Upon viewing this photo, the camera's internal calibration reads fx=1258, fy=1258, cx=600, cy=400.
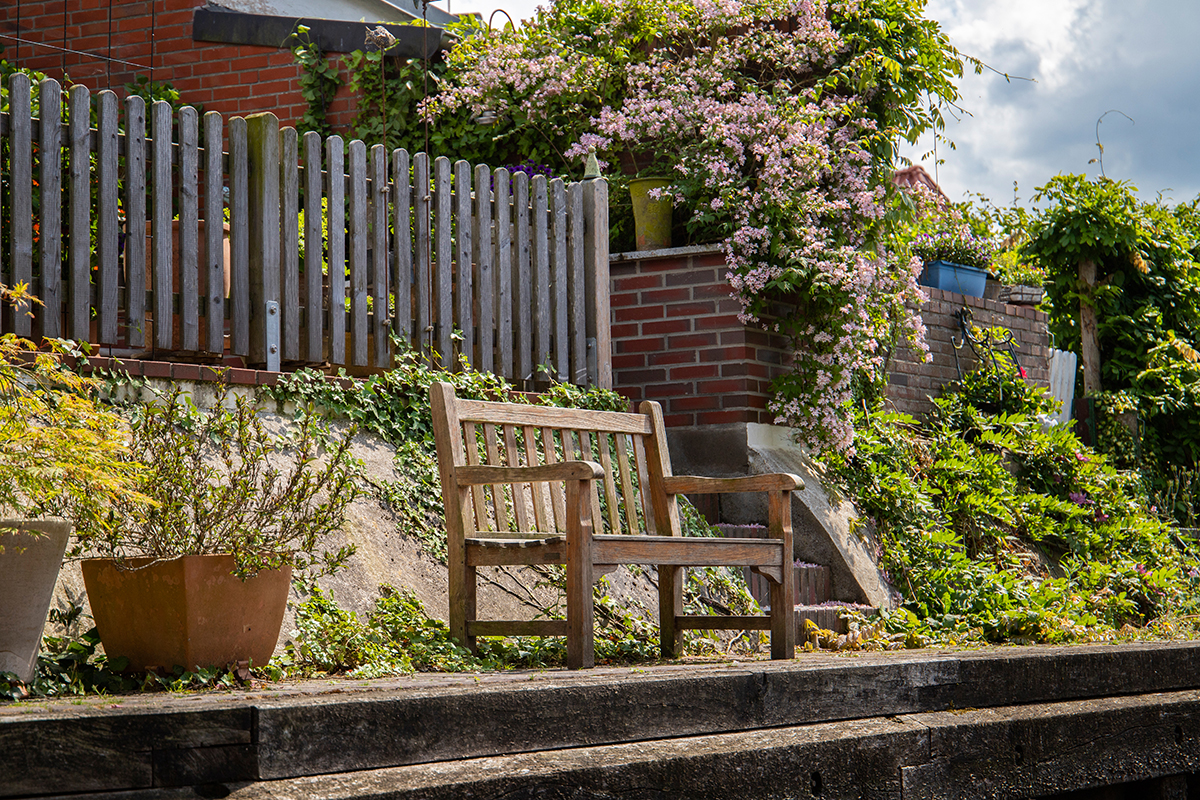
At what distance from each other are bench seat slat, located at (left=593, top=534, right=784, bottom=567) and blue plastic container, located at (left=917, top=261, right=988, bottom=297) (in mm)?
4894

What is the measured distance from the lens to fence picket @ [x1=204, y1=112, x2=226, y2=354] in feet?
15.4

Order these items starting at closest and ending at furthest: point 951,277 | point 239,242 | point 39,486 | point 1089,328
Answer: point 39,486, point 239,242, point 951,277, point 1089,328

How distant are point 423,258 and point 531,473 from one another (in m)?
2.09

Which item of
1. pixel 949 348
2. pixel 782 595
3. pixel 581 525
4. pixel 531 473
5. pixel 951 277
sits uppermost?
pixel 951 277

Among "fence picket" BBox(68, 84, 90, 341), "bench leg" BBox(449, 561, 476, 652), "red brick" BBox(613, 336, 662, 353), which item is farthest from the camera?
"red brick" BBox(613, 336, 662, 353)

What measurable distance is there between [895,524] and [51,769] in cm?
503

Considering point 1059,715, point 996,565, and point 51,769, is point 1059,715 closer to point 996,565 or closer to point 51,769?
point 51,769

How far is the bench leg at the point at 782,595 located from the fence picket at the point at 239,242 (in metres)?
2.15

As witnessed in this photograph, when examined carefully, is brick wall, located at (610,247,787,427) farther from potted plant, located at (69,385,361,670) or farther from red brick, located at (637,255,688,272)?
potted plant, located at (69,385,361,670)

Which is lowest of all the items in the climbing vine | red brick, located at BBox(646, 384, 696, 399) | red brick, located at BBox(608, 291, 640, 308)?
red brick, located at BBox(646, 384, 696, 399)

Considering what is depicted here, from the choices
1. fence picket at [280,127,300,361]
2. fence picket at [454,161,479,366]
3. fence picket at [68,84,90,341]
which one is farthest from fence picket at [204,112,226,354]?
fence picket at [454,161,479,366]

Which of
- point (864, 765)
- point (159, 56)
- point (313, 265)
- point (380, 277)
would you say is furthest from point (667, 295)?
point (159, 56)

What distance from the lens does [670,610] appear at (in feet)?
14.2

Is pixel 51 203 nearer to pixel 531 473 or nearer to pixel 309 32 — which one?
pixel 531 473
